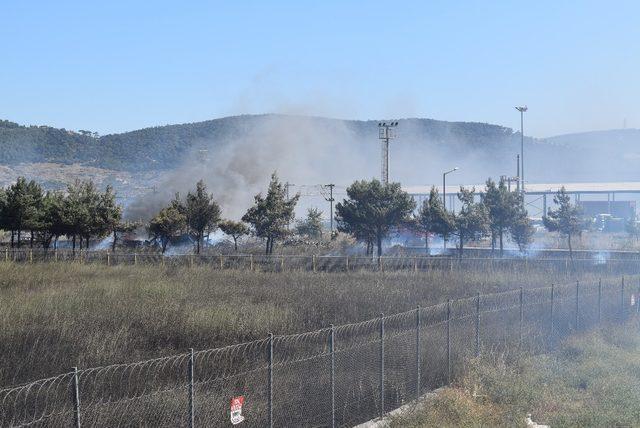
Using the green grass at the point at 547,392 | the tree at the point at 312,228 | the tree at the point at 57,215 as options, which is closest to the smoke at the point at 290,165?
the tree at the point at 312,228

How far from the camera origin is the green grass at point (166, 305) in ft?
42.1

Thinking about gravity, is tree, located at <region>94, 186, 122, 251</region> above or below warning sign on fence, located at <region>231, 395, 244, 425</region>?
above

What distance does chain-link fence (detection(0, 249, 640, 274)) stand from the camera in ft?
116

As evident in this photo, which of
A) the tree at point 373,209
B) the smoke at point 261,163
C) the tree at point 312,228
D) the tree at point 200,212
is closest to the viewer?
the tree at point 200,212

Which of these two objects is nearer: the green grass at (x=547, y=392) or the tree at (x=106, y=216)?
the green grass at (x=547, y=392)

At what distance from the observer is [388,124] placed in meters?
61.2

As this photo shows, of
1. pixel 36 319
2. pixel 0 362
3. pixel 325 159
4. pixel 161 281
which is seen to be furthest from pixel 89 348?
pixel 325 159

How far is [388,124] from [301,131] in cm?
9745

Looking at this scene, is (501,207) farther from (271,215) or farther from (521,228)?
(271,215)

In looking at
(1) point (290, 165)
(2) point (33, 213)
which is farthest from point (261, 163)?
(2) point (33, 213)

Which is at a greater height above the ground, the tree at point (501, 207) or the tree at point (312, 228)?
the tree at point (501, 207)

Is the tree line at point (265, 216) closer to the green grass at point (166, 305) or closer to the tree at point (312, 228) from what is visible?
the tree at point (312, 228)

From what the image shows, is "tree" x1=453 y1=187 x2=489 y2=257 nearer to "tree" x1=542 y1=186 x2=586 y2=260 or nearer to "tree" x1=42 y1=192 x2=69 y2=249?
"tree" x1=542 y1=186 x2=586 y2=260

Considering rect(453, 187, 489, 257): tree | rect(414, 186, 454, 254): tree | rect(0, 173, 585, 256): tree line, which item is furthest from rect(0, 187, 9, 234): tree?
rect(453, 187, 489, 257): tree
